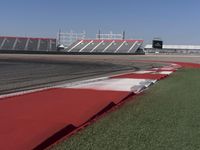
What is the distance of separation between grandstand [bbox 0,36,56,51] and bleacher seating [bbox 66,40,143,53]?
5.31 meters

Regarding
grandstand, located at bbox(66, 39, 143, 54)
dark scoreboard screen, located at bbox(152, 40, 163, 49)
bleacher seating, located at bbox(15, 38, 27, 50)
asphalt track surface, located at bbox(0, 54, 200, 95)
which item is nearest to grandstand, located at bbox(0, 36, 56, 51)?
bleacher seating, located at bbox(15, 38, 27, 50)

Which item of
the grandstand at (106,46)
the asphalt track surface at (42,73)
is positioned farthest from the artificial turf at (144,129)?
the grandstand at (106,46)

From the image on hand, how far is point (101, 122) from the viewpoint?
27.3ft

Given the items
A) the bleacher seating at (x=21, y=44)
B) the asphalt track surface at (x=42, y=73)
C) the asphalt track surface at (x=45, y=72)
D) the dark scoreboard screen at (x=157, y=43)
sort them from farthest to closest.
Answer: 1. the dark scoreboard screen at (x=157, y=43)
2. the bleacher seating at (x=21, y=44)
3. the asphalt track surface at (x=45, y=72)
4. the asphalt track surface at (x=42, y=73)

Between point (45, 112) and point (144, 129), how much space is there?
2.54 m

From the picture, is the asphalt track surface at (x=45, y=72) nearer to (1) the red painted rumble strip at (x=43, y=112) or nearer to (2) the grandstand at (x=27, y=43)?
(1) the red painted rumble strip at (x=43, y=112)

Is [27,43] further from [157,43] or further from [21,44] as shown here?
[157,43]

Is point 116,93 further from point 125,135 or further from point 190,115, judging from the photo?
point 125,135

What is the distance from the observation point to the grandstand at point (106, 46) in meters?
109

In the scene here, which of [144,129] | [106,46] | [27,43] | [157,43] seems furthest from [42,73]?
[157,43]

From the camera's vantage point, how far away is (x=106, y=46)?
115750 millimetres

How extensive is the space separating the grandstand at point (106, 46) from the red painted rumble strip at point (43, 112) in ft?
302

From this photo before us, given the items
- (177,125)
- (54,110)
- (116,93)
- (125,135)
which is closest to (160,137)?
(125,135)

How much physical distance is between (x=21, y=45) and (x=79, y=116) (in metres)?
108
